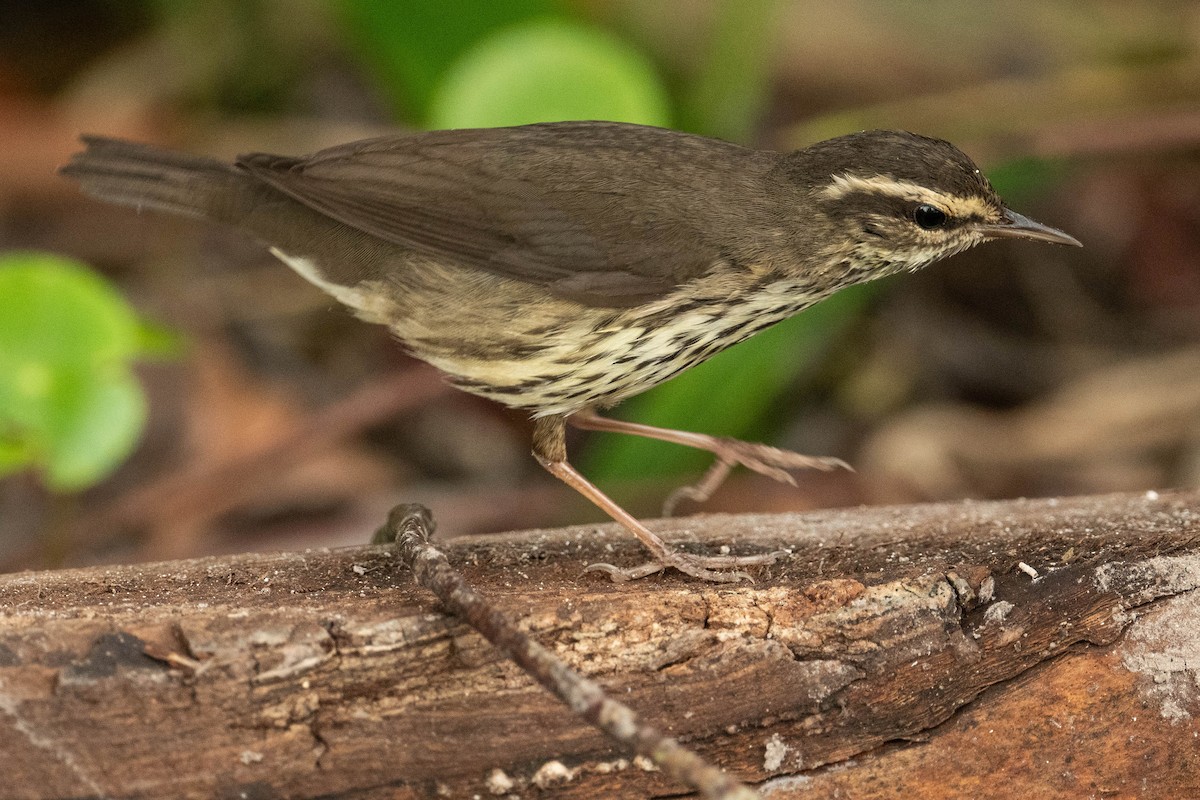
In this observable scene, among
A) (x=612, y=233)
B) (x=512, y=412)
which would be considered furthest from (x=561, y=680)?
(x=512, y=412)

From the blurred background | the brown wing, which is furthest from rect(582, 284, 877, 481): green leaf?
the brown wing

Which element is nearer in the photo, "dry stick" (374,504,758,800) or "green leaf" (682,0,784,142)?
"dry stick" (374,504,758,800)

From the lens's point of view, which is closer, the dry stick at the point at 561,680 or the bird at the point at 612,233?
the dry stick at the point at 561,680

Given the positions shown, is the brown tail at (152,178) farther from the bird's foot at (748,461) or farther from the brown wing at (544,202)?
the bird's foot at (748,461)

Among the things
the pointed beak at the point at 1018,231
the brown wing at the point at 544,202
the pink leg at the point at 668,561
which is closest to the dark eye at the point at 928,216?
the pointed beak at the point at 1018,231

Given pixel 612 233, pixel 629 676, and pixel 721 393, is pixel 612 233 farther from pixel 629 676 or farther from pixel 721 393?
pixel 721 393

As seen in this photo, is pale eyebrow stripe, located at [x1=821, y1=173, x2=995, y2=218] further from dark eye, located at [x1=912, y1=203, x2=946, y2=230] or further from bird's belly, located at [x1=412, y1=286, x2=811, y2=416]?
bird's belly, located at [x1=412, y1=286, x2=811, y2=416]

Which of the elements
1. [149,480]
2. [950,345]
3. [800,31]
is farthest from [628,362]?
[800,31]
